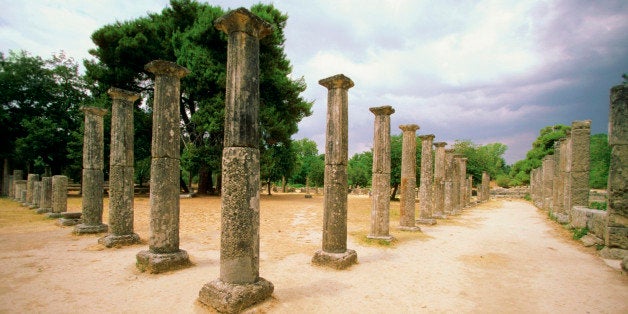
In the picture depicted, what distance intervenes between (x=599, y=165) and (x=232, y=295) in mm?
46707

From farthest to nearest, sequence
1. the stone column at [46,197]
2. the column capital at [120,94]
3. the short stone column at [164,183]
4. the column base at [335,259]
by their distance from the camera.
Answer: the stone column at [46,197]
the column capital at [120,94]
the column base at [335,259]
the short stone column at [164,183]

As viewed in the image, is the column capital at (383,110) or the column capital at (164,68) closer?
the column capital at (164,68)

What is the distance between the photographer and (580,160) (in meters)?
12.2

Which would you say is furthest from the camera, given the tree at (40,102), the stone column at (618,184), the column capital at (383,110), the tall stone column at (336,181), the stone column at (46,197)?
the tree at (40,102)


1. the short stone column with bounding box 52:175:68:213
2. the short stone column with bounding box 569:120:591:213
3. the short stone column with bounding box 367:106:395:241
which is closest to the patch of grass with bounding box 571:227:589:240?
the short stone column with bounding box 569:120:591:213

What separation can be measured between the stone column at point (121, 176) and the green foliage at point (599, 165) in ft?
118

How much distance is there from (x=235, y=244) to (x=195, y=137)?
21.1 m

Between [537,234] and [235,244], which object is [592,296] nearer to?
[235,244]

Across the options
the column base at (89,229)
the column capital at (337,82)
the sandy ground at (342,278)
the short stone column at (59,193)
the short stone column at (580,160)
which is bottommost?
the sandy ground at (342,278)

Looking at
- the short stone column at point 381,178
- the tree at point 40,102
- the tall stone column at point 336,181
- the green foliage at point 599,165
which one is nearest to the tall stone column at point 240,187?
the tall stone column at point 336,181

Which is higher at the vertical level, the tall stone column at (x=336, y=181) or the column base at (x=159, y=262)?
the tall stone column at (x=336, y=181)

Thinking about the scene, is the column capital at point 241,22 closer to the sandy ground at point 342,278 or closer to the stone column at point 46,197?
the sandy ground at point 342,278

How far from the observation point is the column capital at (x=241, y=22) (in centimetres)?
467

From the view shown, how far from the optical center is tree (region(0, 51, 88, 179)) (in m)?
25.2
